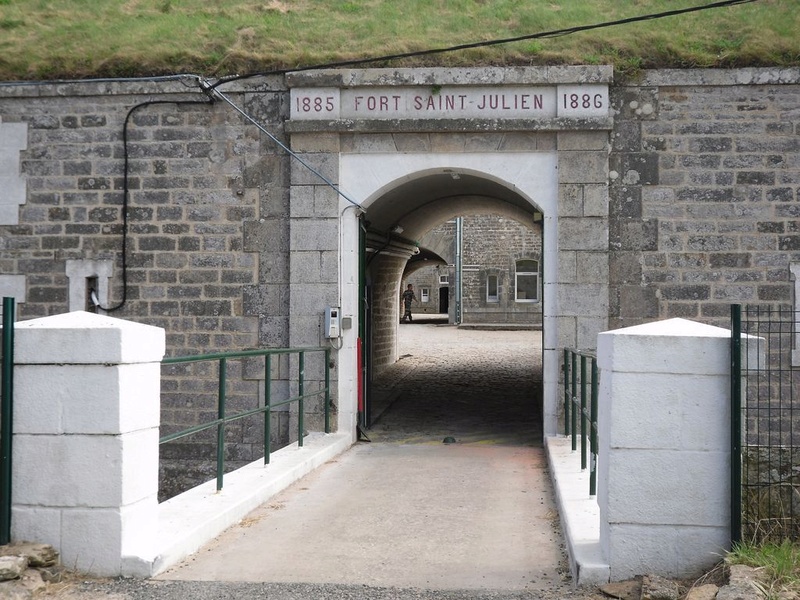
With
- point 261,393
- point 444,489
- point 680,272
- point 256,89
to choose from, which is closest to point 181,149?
point 256,89

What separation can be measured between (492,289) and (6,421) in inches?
1100

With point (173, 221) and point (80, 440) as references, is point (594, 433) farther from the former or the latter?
point (173, 221)

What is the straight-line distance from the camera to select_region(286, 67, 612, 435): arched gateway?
8.81 m

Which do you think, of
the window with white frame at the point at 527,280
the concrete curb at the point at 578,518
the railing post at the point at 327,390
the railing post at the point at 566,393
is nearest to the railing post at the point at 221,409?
the concrete curb at the point at 578,518

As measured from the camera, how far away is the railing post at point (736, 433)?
4.03m

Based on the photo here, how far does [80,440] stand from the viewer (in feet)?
13.9

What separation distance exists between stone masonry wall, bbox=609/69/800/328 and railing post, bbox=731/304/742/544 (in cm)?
481

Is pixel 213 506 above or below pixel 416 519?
above

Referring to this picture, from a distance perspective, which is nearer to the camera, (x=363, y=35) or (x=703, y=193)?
(x=703, y=193)

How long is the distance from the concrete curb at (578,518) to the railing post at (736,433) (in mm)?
640

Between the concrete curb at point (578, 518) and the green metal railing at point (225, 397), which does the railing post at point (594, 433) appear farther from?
the green metal railing at point (225, 397)

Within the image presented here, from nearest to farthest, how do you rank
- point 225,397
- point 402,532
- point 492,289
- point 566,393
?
point 402,532 → point 225,397 → point 566,393 → point 492,289

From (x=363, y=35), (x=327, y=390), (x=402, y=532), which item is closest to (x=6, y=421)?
(x=402, y=532)

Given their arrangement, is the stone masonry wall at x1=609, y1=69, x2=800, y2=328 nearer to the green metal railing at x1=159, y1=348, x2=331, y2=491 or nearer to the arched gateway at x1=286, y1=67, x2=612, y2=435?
the arched gateway at x1=286, y1=67, x2=612, y2=435
